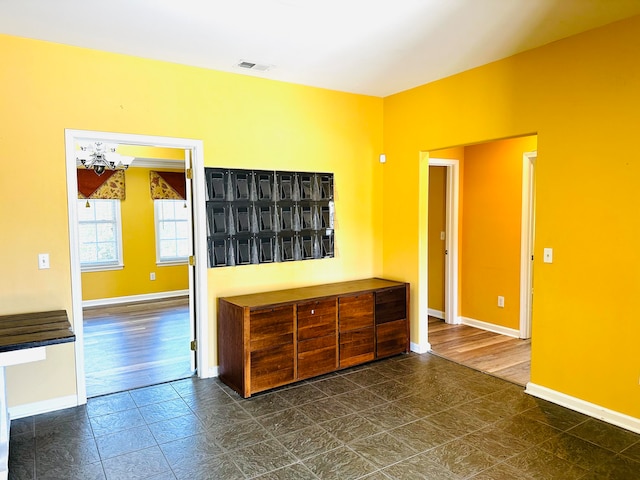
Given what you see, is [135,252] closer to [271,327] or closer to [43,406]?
[43,406]

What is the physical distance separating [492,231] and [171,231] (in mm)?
5373

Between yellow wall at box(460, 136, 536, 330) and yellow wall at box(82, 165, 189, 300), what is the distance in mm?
5064

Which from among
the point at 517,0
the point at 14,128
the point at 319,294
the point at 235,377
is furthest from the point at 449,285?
the point at 14,128

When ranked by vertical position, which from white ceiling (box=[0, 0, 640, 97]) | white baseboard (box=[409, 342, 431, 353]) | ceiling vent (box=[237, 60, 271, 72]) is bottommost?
white baseboard (box=[409, 342, 431, 353])

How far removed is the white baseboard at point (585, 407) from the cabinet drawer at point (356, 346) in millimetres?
1366

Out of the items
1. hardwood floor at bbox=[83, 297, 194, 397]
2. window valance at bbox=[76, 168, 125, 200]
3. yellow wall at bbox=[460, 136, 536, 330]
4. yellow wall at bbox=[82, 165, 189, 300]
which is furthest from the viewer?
yellow wall at bbox=[82, 165, 189, 300]

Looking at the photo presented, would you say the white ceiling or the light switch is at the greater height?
the white ceiling

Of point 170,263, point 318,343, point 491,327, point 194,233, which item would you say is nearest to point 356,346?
point 318,343

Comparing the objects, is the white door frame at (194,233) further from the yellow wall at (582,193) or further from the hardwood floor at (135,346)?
the yellow wall at (582,193)

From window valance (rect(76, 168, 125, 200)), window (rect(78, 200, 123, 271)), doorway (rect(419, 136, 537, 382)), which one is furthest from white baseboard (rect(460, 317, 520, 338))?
window valance (rect(76, 168, 125, 200))

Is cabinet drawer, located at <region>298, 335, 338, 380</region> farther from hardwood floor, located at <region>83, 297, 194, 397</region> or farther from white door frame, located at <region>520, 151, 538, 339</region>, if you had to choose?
white door frame, located at <region>520, 151, 538, 339</region>

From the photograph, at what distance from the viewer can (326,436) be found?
9.42 ft

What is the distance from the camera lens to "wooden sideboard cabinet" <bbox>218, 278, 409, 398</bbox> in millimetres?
3500

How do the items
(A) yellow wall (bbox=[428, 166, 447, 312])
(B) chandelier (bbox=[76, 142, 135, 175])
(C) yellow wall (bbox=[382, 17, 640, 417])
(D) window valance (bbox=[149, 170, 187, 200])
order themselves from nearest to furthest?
(C) yellow wall (bbox=[382, 17, 640, 417]) < (B) chandelier (bbox=[76, 142, 135, 175]) < (A) yellow wall (bbox=[428, 166, 447, 312]) < (D) window valance (bbox=[149, 170, 187, 200])
